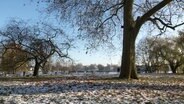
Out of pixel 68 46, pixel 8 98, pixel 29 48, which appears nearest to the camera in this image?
pixel 8 98

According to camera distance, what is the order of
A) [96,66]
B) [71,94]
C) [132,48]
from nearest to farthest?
[71,94]
[132,48]
[96,66]

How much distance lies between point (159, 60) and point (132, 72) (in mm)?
62861

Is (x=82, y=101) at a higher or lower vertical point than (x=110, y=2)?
lower

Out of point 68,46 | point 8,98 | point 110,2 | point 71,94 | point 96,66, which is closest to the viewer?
point 8,98

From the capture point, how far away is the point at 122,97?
591 inches

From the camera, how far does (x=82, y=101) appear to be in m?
13.9

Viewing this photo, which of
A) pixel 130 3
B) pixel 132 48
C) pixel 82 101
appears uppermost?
pixel 130 3

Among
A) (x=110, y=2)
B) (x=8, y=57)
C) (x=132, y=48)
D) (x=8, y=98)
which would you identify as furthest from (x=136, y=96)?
(x=8, y=57)

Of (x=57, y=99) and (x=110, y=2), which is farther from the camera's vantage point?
(x=110, y=2)

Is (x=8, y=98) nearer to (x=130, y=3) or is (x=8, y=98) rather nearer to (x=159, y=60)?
(x=130, y=3)

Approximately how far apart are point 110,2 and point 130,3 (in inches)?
87.2

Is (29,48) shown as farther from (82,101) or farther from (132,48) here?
(82,101)

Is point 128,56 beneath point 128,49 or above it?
beneath

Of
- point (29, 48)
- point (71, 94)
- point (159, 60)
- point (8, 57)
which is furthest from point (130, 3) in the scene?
point (159, 60)
